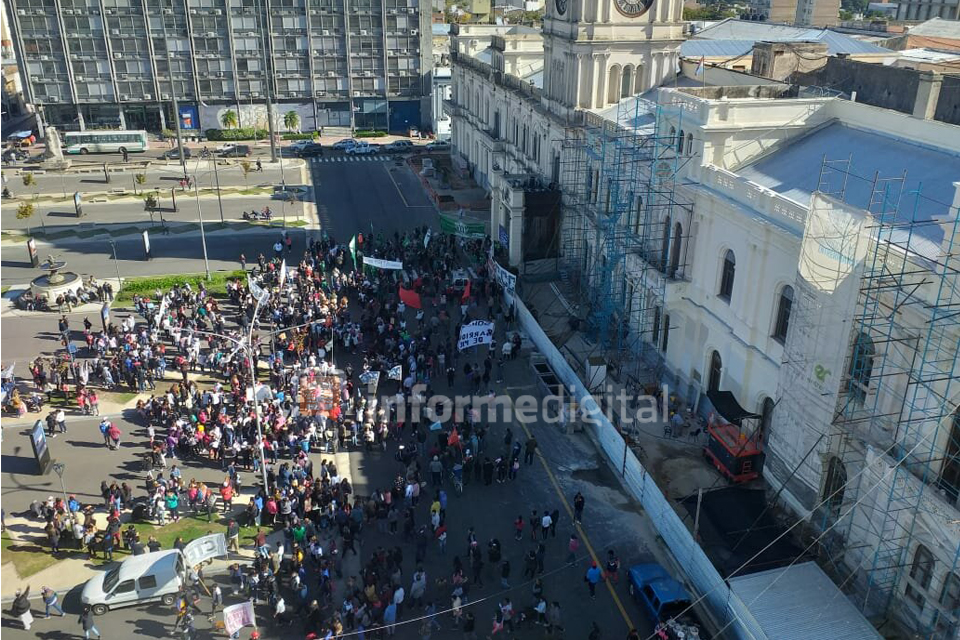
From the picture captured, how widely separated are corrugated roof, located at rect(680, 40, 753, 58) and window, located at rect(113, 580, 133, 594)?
55220 millimetres

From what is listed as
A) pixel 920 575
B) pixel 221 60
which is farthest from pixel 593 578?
pixel 221 60

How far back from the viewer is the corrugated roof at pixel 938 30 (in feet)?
234

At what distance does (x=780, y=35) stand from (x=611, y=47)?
33.7 metres

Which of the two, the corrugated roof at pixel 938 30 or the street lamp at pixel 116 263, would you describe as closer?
the street lamp at pixel 116 263

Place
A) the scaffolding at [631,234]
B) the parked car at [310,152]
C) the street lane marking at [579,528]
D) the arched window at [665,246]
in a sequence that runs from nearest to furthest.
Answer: the street lane marking at [579,528] < the scaffolding at [631,234] < the arched window at [665,246] < the parked car at [310,152]

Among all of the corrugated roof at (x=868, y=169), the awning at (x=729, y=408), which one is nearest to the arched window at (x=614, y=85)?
the corrugated roof at (x=868, y=169)

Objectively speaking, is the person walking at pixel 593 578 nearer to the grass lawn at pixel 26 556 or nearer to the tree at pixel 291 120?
the grass lawn at pixel 26 556

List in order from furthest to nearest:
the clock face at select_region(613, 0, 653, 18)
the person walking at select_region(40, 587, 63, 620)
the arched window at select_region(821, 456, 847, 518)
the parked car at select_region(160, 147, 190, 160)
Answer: the parked car at select_region(160, 147, 190, 160) → the clock face at select_region(613, 0, 653, 18) → the arched window at select_region(821, 456, 847, 518) → the person walking at select_region(40, 587, 63, 620)

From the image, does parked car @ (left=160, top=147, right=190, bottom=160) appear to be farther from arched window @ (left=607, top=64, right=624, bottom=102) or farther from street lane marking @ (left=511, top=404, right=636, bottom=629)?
street lane marking @ (left=511, top=404, right=636, bottom=629)

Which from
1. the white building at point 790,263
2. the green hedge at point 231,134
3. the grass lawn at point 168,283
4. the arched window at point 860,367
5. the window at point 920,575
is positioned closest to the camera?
the white building at point 790,263

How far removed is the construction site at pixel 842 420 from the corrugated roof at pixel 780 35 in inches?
1374

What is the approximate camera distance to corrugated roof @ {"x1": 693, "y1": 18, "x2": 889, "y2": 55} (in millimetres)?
61562

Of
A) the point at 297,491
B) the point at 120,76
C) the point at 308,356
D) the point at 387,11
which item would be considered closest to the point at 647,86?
the point at 308,356

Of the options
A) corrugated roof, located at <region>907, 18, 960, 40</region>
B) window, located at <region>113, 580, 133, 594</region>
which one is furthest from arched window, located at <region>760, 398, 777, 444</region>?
corrugated roof, located at <region>907, 18, 960, 40</region>
